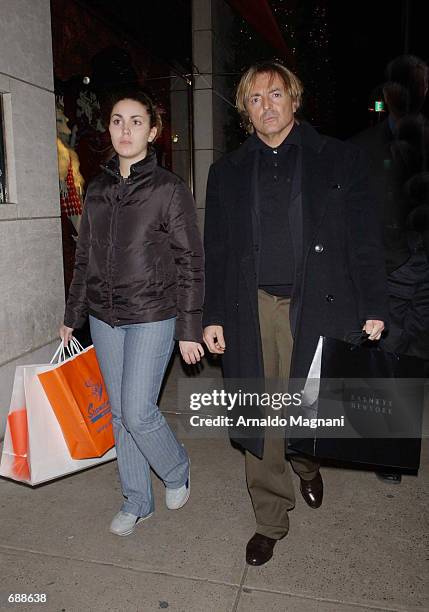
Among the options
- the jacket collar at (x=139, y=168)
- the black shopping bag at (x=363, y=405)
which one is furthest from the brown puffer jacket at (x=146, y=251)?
the black shopping bag at (x=363, y=405)

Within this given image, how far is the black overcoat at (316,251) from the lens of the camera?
9.07 feet

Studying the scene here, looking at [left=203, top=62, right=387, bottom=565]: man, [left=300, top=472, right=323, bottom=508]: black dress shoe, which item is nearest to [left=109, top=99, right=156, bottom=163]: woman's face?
[left=203, top=62, right=387, bottom=565]: man

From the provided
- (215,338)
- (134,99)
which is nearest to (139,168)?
(134,99)

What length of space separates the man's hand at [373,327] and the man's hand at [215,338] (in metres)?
0.69

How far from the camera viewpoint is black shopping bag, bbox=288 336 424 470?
2.75m

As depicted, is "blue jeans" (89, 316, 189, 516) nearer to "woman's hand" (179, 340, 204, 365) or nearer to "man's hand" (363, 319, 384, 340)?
"woman's hand" (179, 340, 204, 365)

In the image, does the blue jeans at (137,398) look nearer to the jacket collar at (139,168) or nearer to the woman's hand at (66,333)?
the woman's hand at (66,333)

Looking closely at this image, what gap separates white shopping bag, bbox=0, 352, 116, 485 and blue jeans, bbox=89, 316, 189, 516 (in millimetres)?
290

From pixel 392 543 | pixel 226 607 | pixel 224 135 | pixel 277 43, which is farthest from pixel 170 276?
pixel 224 135

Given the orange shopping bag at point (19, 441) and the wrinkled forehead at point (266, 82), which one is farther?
the orange shopping bag at point (19, 441)

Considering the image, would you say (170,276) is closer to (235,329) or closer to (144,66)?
(235,329)

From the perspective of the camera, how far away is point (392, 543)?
3051 millimetres

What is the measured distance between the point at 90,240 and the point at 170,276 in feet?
1.44

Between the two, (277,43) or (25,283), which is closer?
(25,283)
